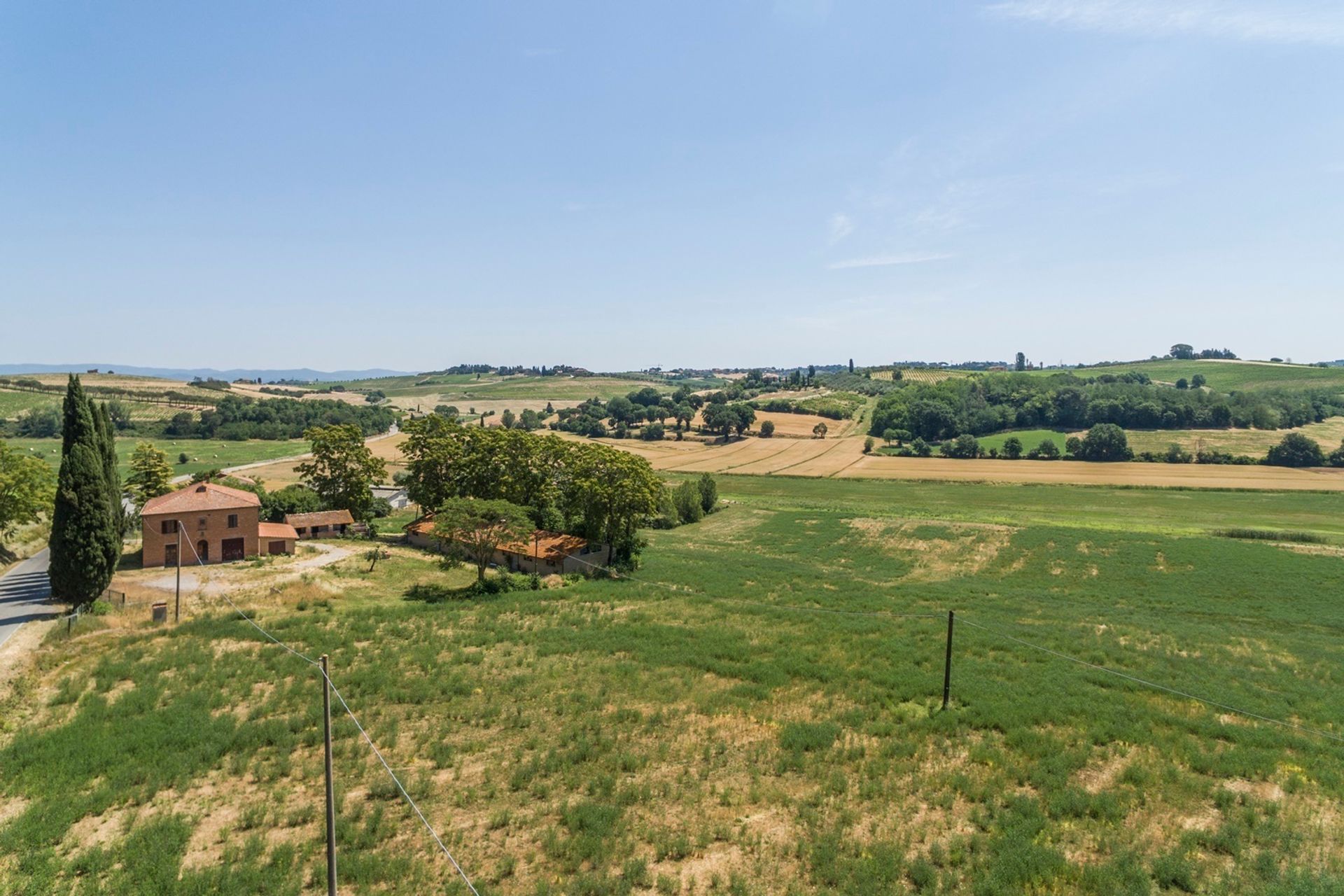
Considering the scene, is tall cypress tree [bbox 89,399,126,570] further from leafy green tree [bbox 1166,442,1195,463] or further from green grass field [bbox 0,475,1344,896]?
leafy green tree [bbox 1166,442,1195,463]

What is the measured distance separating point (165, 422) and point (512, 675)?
578ft

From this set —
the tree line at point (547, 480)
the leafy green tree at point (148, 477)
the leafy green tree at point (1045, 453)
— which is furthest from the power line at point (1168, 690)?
the leafy green tree at point (1045, 453)

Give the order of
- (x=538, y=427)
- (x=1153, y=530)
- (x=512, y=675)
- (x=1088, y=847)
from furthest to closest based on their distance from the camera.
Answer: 1. (x=538, y=427)
2. (x=1153, y=530)
3. (x=512, y=675)
4. (x=1088, y=847)

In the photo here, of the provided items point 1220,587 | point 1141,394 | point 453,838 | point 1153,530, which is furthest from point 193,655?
point 1141,394

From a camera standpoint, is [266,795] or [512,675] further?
[512,675]

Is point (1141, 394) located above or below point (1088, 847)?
above

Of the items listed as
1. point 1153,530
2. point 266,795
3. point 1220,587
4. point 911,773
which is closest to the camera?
point 266,795

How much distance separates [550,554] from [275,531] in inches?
813

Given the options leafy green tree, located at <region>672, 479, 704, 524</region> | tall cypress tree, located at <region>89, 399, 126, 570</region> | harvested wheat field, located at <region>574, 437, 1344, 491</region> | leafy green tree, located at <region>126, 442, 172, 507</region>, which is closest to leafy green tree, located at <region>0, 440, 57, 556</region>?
tall cypress tree, located at <region>89, 399, 126, 570</region>

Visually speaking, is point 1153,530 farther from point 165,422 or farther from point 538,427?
point 165,422

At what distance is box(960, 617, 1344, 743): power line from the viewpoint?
2000 centimetres

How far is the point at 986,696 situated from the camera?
22234 millimetres

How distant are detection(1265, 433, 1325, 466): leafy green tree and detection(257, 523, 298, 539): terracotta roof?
440 feet

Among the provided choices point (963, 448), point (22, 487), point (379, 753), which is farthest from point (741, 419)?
point (379, 753)
